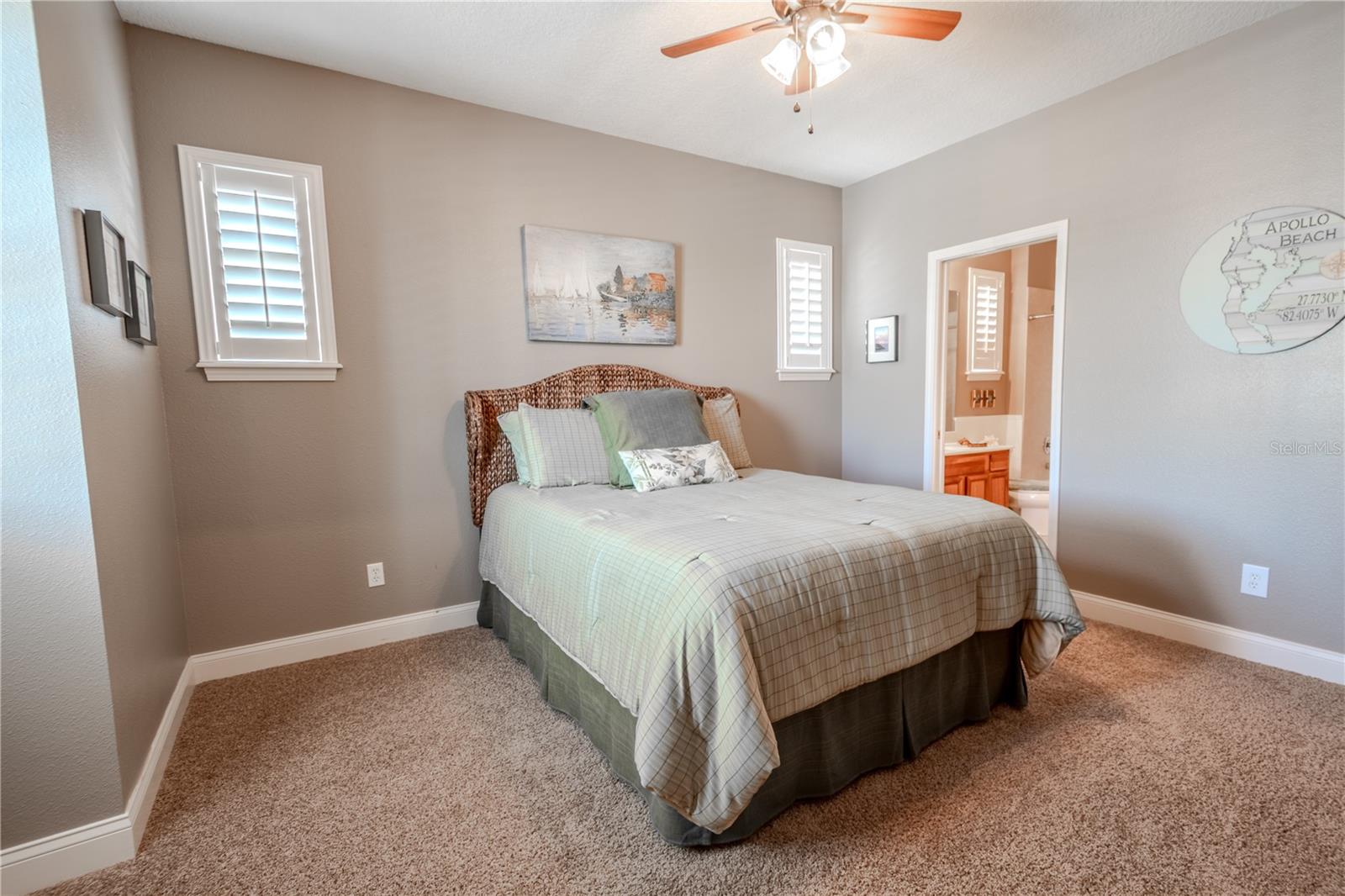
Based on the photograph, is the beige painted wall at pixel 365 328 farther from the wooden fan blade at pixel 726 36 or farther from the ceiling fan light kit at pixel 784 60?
the ceiling fan light kit at pixel 784 60

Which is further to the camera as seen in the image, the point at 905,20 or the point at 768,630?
the point at 905,20

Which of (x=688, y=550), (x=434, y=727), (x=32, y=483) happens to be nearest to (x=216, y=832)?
(x=434, y=727)

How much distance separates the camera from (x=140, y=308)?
1.92m

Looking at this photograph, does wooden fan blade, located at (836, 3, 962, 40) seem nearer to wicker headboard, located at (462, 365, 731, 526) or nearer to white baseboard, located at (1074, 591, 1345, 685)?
wicker headboard, located at (462, 365, 731, 526)

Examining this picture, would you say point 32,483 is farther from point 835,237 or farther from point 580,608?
point 835,237

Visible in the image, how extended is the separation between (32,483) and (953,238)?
4032mm

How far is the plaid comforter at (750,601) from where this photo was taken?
1.30m

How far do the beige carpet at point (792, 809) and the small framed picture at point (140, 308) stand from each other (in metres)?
1.38

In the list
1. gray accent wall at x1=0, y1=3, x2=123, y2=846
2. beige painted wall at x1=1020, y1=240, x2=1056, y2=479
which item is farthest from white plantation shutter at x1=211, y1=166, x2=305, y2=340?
beige painted wall at x1=1020, y1=240, x2=1056, y2=479

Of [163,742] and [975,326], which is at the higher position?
[975,326]

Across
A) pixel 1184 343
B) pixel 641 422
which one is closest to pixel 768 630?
pixel 641 422

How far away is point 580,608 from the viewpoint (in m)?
1.79

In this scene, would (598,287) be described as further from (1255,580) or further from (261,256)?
(1255,580)

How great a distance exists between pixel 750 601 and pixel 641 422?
5.18 feet
